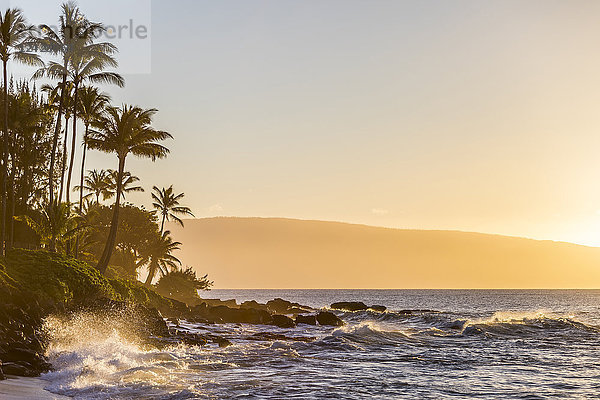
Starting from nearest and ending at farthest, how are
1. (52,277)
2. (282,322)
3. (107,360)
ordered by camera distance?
(107,360) → (52,277) → (282,322)

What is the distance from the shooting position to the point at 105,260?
4381cm

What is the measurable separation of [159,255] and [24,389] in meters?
57.1

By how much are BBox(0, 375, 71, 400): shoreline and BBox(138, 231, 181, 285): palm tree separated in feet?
177

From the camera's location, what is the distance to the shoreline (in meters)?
14.7

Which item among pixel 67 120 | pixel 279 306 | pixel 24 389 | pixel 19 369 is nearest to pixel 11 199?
pixel 67 120

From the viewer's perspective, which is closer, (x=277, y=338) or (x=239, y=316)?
(x=277, y=338)

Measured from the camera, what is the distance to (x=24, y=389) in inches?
618

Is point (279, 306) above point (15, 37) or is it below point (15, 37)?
below

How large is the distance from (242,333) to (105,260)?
42.9 feet

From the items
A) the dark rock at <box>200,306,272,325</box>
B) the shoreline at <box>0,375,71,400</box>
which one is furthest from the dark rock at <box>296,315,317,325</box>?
the shoreline at <box>0,375,71,400</box>

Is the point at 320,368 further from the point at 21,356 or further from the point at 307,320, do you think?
the point at 307,320

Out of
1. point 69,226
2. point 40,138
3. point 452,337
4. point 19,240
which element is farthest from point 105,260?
point 452,337

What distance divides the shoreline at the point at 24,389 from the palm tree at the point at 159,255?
177ft

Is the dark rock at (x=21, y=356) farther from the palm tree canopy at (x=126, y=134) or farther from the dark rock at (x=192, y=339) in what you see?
the palm tree canopy at (x=126, y=134)
